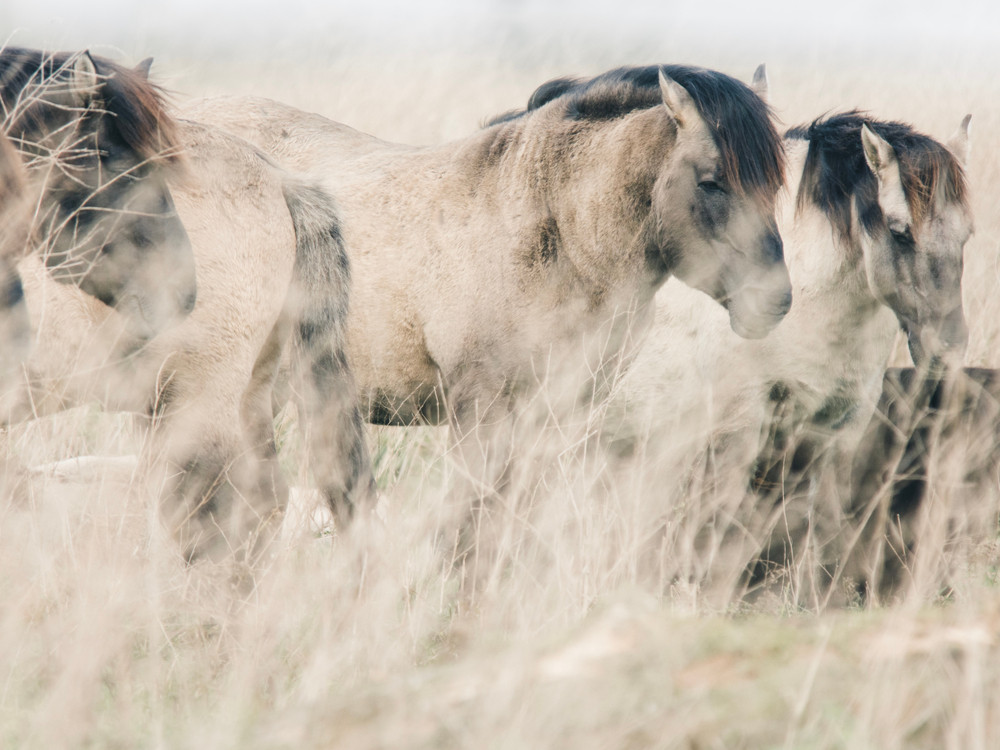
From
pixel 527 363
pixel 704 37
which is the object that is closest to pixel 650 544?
pixel 527 363

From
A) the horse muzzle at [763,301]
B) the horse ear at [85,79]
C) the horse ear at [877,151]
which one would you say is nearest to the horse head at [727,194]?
the horse muzzle at [763,301]

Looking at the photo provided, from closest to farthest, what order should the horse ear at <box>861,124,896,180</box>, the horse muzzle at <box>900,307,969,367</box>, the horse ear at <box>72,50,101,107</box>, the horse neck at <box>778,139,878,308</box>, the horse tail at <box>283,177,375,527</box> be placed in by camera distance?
the horse ear at <box>72,50,101,107</box> < the horse tail at <box>283,177,375,527</box> < the horse muzzle at <box>900,307,969,367</box> < the horse ear at <box>861,124,896,180</box> < the horse neck at <box>778,139,878,308</box>

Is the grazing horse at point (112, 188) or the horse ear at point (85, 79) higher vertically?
the horse ear at point (85, 79)

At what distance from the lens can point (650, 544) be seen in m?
4.67

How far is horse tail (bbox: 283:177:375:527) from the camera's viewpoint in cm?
374

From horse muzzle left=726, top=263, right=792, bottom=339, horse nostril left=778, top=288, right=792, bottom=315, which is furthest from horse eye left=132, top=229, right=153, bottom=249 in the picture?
horse nostril left=778, top=288, right=792, bottom=315

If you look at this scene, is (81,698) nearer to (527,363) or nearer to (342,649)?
(342,649)

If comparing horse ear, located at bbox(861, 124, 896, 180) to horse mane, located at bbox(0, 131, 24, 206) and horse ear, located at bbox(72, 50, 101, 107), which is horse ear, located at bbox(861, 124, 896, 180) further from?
horse mane, located at bbox(0, 131, 24, 206)

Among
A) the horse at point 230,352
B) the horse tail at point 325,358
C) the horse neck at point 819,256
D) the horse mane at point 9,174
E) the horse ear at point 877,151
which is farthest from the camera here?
the horse neck at point 819,256

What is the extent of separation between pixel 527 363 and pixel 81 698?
2365 millimetres

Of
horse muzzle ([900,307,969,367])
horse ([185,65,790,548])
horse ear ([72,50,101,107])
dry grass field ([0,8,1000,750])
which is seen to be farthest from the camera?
horse muzzle ([900,307,969,367])

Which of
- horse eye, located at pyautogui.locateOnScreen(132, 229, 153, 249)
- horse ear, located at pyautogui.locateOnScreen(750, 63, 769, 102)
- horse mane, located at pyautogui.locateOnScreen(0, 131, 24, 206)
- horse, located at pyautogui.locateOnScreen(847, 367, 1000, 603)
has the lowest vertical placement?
horse, located at pyautogui.locateOnScreen(847, 367, 1000, 603)

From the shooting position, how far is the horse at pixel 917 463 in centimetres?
426

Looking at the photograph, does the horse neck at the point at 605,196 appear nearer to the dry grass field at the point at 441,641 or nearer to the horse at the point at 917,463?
the dry grass field at the point at 441,641
